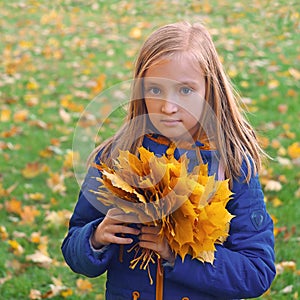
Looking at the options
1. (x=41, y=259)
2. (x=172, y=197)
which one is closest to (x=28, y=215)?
(x=41, y=259)

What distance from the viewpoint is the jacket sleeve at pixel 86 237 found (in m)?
1.94

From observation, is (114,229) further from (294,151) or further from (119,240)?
(294,151)

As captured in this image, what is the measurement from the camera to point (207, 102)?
199cm

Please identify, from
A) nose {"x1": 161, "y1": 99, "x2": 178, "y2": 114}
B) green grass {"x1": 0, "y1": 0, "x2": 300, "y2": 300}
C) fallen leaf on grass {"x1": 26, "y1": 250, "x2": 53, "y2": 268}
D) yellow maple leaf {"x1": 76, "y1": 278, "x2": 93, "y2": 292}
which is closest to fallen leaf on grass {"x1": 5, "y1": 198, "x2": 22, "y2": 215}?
green grass {"x1": 0, "y1": 0, "x2": 300, "y2": 300}

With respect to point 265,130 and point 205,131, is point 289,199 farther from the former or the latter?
point 205,131

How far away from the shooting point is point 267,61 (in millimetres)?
6660

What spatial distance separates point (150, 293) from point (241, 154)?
19.2 inches

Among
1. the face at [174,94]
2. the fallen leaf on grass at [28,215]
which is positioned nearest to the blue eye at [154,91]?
the face at [174,94]

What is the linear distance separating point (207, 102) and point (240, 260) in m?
0.47

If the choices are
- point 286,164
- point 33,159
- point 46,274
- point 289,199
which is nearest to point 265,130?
point 286,164

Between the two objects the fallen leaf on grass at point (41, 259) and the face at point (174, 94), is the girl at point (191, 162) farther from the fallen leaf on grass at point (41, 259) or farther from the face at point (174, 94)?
the fallen leaf on grass at point (41, 259)

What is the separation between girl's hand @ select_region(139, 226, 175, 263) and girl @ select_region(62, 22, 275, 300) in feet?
0.09

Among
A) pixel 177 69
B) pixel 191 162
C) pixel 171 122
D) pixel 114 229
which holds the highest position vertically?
pixel 177 69

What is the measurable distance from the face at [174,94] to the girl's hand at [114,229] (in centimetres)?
30
